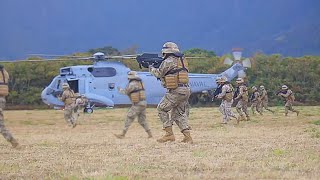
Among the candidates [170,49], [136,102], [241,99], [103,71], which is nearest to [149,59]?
[170,49]

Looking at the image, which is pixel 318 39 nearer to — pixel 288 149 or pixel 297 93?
pixel 297 93

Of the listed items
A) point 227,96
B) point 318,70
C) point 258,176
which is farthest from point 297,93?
point 258,176

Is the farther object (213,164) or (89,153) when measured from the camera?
(89,153)

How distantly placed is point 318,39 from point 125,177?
15095 centimetres

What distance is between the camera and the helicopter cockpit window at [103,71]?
35.3 metres

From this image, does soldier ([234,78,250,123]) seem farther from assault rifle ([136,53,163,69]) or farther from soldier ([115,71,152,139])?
assault rifle ([136,53,163,69])

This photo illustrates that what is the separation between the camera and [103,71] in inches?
1409

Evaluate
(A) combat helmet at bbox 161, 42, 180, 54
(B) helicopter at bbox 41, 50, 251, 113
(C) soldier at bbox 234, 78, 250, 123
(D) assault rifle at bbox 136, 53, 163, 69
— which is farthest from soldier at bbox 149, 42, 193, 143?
(B) helicopter at bbox 41, 50, 251, 113

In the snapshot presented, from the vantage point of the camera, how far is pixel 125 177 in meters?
6.58

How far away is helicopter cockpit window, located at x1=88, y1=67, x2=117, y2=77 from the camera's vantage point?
35344 millimetres

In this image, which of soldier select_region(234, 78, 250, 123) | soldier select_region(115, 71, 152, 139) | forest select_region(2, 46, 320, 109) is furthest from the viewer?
forest select_region(2, 46, 320, 109)

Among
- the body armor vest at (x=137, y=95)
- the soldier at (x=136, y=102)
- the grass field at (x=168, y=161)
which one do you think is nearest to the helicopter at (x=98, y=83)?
the soldier at (x=136, y=102)

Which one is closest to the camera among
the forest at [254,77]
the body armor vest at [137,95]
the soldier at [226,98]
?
the body armor vest at [137,95]

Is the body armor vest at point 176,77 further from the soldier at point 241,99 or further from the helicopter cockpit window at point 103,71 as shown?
the helicopter cockpit window at point 103,71
